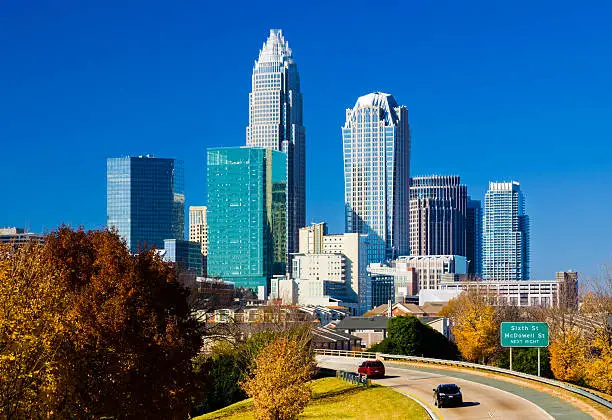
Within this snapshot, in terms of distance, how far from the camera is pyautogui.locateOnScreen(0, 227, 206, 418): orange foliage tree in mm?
35938

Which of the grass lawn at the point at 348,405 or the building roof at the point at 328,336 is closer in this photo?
the grass lawn at the point at 348,405

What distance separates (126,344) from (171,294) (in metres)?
6.93

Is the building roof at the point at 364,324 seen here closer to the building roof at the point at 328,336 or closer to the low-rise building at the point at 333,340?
the low-rise building at the point at 333,340

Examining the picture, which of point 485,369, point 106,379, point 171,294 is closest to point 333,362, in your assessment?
point 485,369

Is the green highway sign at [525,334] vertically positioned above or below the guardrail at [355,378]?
Answer: above

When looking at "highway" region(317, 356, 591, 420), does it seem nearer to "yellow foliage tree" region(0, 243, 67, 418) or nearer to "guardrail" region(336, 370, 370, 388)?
"guardrail" region(336, 370, 370, 388)

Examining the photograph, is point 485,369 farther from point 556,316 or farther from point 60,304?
point 60,304

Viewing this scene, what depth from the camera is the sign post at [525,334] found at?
85688mm

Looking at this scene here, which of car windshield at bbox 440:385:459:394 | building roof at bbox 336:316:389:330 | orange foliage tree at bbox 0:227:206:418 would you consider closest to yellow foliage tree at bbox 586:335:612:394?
car windshield at bbox 440:385:459:394

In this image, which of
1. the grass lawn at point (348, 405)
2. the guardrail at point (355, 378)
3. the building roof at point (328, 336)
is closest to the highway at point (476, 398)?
the grass lawn at point (348, 405)

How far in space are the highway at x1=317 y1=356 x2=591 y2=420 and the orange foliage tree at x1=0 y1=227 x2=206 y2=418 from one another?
18.6 meters

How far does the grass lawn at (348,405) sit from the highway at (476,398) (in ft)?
4.87

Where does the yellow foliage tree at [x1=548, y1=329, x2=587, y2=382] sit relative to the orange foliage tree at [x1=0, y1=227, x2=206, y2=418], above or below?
below

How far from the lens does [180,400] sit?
50625 mm
